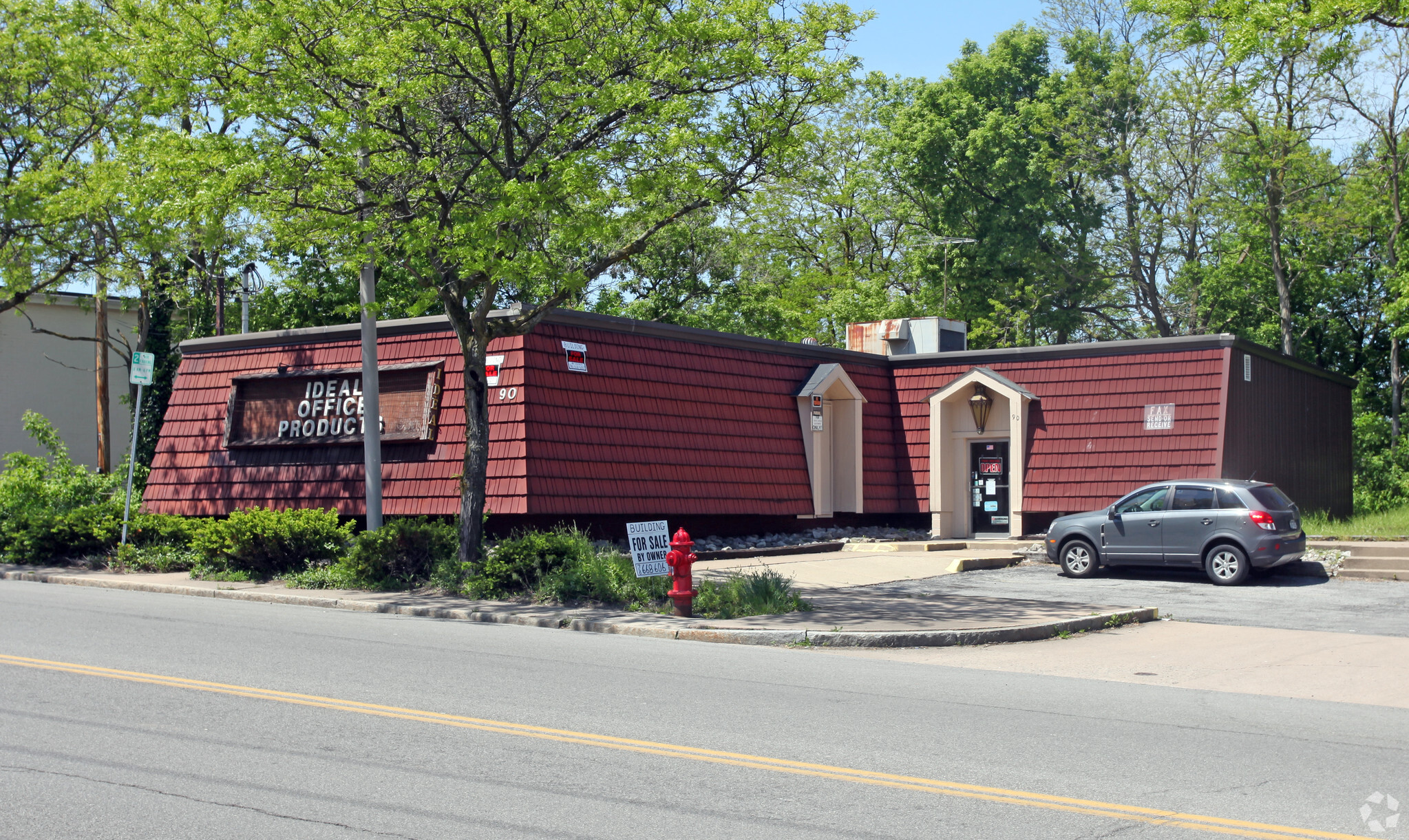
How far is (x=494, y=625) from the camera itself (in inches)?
544

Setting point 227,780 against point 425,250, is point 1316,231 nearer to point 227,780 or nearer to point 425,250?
point 425,250

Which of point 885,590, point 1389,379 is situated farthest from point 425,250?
point 1389,379

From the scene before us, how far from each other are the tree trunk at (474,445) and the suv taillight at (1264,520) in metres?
11.1

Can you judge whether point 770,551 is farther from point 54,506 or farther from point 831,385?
point 54,506

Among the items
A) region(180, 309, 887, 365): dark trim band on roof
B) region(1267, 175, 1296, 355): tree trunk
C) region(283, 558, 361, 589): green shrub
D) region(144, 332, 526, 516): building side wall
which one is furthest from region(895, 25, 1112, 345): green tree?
region(283, 558, 361, 589): green shrub

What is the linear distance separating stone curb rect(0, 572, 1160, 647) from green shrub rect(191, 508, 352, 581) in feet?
5.95

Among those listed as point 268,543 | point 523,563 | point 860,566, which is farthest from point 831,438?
point 268,543

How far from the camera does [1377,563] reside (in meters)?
18.6

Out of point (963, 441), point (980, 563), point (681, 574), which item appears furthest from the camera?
point (963, 441)

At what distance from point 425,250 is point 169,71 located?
4005mm

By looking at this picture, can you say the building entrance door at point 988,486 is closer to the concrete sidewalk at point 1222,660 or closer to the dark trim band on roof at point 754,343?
the dark trim band on roof at point 754,343

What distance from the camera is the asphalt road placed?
5.83 meters

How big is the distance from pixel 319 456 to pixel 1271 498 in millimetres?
15750

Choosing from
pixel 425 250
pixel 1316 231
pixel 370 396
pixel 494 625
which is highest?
pixel 1316 231
